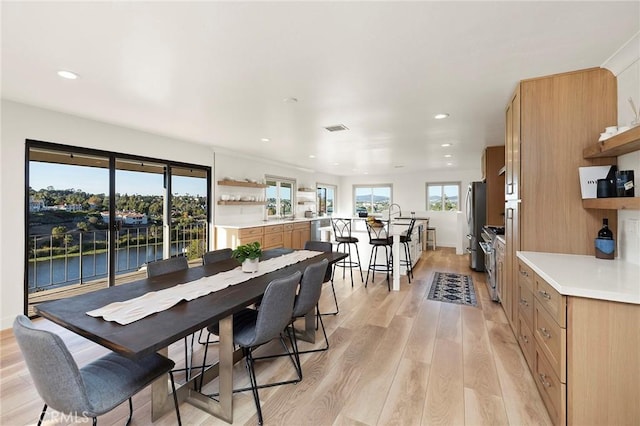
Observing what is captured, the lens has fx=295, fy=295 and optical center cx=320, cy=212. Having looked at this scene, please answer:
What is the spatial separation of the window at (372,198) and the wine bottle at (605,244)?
310 inches

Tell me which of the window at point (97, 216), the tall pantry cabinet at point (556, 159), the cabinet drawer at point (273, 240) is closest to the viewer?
the tall pantry cabinet at point (556, 159)

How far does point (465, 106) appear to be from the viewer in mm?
3248

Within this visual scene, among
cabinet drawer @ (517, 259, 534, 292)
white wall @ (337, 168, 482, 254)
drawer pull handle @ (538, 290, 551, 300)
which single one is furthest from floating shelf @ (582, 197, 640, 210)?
white wall @ (337, 168, 482, 254)

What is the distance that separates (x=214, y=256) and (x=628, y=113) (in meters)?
3.65

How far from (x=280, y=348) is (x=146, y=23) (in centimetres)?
267

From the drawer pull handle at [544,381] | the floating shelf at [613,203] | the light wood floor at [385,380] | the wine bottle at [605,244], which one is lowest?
the light wood floor at [385,380]

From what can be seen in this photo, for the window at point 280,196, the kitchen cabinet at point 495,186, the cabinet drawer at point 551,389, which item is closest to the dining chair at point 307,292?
the cabinet drawer at point 551,389

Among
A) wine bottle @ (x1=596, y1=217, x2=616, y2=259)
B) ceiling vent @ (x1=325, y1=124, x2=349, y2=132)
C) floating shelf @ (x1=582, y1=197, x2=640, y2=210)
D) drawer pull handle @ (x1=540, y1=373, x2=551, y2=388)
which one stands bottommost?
drawer pull handle @ (x1=540, y1=373, x2=551, y2=388)

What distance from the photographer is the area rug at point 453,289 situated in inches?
162

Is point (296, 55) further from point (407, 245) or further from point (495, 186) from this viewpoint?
point (495, 186)

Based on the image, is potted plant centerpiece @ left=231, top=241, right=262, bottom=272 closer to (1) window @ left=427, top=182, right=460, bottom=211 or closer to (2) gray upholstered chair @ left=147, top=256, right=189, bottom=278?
(2) gray upholstered chair @ left=147, top=256, right=189, bottom=278

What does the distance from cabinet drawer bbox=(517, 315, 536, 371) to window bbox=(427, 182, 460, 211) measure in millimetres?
6957

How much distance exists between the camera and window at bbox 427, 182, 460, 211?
9.05 metres

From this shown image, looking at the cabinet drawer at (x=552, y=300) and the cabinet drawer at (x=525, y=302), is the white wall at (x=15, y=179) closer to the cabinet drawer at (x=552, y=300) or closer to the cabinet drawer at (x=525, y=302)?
the cabinet drawer at (x=552, y=300)
